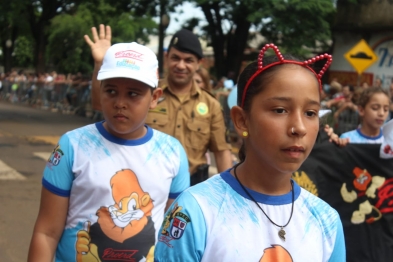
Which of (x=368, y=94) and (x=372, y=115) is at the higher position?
(x=368, y=94)

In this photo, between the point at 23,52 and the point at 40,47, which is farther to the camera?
the point at 23,52

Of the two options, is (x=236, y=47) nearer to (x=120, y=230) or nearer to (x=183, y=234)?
(x=120, y=230)

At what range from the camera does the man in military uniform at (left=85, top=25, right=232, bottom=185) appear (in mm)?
4758

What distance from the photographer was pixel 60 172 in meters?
2.87

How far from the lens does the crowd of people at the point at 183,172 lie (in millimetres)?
1979

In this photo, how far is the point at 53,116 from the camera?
23984mm

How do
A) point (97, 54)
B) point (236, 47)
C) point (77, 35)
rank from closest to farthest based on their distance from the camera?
point (97, 54)
point (236, 47)
point (77, 35)

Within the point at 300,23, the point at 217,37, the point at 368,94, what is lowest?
the point at 368,94

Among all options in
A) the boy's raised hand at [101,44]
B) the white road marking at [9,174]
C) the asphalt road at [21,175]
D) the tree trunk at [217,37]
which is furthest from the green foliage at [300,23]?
the boy's raised hand at [101,44]

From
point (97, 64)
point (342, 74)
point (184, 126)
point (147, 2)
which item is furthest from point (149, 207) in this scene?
point (342, 74)

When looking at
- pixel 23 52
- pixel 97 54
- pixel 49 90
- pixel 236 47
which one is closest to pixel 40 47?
pixel 49 90

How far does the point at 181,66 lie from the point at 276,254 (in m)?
2.87

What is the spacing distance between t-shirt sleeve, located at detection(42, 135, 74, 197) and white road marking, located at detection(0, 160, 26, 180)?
7.62 meters

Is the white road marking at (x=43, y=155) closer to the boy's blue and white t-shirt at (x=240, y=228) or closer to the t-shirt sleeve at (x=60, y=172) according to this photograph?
the t-shirt sleeve at (x=60, y=172)
